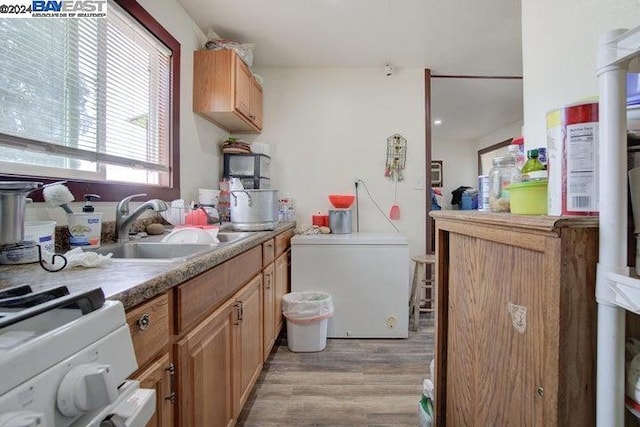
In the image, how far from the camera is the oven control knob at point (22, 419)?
0.33m

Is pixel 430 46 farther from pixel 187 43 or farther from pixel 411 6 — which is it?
pixel 187 43

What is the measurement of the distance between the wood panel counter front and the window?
150cm

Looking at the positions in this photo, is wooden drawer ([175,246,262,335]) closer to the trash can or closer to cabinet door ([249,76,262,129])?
the trash can

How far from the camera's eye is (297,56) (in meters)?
2.78

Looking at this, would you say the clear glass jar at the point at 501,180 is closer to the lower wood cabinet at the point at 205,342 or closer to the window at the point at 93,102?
the lower wood cabinet at the point at 205,342

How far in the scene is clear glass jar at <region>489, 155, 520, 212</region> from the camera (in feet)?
2.98

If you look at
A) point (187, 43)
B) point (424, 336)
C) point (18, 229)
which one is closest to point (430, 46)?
point (187, 43)

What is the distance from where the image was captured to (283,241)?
2.42 m

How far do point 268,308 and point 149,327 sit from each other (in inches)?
48.6

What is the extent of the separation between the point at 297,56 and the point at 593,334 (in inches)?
113

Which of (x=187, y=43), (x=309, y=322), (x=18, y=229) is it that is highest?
(x=187, y=43)

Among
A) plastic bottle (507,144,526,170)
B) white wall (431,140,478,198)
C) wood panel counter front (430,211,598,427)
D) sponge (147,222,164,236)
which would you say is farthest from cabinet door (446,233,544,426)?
white wall (431,140,478,198)

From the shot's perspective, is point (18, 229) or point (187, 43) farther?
point (187, 43)

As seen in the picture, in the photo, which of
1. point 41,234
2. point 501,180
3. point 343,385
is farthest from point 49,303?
point 343,385
